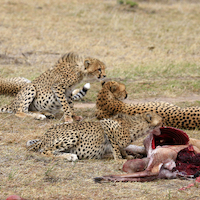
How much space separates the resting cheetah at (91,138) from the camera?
4.89m

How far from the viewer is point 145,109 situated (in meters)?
6.78

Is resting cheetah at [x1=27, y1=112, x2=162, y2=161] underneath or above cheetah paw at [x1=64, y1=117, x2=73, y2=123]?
above

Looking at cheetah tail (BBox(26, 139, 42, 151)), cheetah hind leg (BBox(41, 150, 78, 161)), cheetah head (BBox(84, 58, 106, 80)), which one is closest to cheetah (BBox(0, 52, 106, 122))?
cheetah head (BBox(84, 58, 106, 80))

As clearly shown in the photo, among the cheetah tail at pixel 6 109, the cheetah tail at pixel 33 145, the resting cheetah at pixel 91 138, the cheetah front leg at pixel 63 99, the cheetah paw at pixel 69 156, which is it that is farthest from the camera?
the cheetah tail at pixel 6 109

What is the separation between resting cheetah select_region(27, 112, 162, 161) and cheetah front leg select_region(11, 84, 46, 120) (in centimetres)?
198

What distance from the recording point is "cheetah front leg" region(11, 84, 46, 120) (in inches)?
279

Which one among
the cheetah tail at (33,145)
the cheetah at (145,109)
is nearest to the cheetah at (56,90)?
the cheetah at (145,109)

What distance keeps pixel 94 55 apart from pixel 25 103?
5.69 metres

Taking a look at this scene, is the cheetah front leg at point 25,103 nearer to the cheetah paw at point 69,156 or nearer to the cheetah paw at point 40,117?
the cheetah paw at point 40,117

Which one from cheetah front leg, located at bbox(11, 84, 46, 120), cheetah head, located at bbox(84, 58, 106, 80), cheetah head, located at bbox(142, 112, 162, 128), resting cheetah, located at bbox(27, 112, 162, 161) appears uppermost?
cheetah head, located at bbox(84, 58, 106, 80)

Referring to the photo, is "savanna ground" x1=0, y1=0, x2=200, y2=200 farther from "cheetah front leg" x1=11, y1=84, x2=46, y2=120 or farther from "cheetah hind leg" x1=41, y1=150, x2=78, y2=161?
"cheetah front leg" x1=11, y1=84, x2=46, y2=120

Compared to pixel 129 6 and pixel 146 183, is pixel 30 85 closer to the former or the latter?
pixel 146 183

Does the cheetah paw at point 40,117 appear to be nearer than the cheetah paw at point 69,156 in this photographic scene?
No

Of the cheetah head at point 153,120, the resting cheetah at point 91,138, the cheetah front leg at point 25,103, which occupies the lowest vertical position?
the cheetah front leg at point 25,103
